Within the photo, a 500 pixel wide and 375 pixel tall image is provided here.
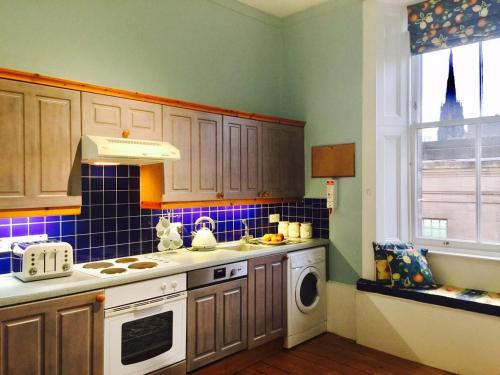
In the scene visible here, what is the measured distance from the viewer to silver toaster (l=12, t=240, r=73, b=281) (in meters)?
2.31

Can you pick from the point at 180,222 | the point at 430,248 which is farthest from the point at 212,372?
the point at 430,248

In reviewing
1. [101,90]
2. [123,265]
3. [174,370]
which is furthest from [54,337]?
[101,90]

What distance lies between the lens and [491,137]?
3.48 m

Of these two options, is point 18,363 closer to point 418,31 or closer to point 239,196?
point 239,196

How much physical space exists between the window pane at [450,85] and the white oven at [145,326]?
2.73m

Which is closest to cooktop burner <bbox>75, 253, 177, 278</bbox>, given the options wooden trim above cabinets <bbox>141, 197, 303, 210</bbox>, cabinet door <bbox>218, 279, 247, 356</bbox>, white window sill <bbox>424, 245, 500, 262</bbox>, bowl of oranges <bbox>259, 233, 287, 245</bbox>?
wooden trim above cabinets <bbox>141, 197, 303, 210</bbox>

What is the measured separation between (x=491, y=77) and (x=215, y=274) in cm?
284

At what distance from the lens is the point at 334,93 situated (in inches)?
161

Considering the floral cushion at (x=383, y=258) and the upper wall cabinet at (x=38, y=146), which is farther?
the floral cushion at (x=383, y=258)

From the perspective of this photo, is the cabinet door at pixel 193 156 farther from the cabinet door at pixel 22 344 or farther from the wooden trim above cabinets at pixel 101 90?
the cabinet door at pixel 22 344

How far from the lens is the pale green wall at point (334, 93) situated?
391cm

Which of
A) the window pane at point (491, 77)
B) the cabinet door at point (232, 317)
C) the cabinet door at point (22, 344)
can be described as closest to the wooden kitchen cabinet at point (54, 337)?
the cabinet door at point (22, 344)

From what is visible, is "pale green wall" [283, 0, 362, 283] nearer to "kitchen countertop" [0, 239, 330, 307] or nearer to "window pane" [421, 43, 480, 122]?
"window pane" [421, 43, 480, 122]

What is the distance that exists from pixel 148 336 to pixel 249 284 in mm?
939
